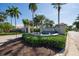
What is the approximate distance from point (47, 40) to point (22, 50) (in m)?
0.76

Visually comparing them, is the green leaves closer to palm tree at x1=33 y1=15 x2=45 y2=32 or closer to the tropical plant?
palm tree at x1=33 y1=15 x2=45 y2=32

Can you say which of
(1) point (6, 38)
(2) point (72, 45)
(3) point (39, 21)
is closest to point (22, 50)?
(1) point (6, 38)

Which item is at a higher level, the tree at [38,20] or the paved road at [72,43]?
the tree at [38,20]

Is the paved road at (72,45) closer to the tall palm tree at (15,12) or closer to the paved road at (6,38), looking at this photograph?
the paved road at (6,38)

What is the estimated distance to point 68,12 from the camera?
6895 mm

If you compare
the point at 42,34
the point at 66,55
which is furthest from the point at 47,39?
the point at 66,55

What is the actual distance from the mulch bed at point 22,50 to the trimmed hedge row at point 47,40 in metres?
0.13

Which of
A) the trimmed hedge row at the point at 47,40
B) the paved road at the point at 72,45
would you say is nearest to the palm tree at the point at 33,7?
the trimmed hedge row at the point at 47,40

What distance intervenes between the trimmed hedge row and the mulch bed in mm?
131

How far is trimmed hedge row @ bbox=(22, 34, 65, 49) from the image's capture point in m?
6.97

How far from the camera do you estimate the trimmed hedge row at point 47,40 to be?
22.9 ft

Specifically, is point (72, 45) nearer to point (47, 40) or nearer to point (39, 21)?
point (47, 40)

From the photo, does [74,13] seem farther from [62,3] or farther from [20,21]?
[20,21]

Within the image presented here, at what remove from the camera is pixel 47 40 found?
22.9 feet
